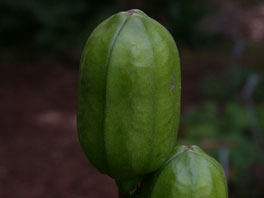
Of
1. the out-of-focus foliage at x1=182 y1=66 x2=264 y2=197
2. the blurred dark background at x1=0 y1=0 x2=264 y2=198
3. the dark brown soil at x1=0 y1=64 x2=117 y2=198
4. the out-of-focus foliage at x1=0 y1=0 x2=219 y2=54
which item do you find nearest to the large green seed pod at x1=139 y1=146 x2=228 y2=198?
the blurred dark background at x1=0 y1=0 x2=264 y2=198

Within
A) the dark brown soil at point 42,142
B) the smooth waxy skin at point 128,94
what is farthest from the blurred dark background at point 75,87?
the smooth waxy skin at point 128,94

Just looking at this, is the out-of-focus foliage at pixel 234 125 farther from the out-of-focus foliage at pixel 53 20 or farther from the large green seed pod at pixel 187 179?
the large green seed pod at pixel 187 179

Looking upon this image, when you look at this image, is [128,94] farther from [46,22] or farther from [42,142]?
[46,22]

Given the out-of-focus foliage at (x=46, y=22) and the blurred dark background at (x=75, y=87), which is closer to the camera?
the blurred dark background at (x=75, y=87)

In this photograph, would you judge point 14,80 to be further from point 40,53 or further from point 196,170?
point 196,170

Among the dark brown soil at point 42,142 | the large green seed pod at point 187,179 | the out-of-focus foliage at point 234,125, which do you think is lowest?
the dark brown soil at point 42,142

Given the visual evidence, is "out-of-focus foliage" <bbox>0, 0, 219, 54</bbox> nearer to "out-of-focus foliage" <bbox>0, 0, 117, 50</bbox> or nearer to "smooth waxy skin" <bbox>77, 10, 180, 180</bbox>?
"out-of-focus foliage" <bbox>0, 0, 117, 50</bbox>
